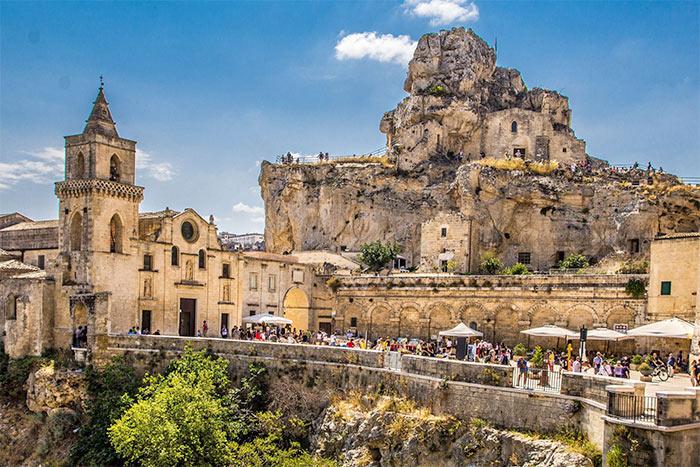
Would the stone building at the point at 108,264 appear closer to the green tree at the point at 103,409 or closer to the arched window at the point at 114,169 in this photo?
the arched window at the point at 114,169

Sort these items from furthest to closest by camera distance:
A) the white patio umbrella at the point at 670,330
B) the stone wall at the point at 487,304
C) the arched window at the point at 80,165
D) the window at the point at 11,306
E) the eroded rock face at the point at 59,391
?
the stone wall at the point at 487,304
the arched window at the point at 80,165
the window at the point at 11,306
the eroded rock face at the point at 59,391
the white patio umbrella at the point at 670,330

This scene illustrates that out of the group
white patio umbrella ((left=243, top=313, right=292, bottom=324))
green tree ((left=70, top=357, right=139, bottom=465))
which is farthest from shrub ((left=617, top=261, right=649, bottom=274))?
green tree ((left=70, top=357, right=139, bottom=465))

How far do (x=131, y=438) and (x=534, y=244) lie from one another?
1374 inches

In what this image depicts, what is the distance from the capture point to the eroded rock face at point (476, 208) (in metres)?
44.5

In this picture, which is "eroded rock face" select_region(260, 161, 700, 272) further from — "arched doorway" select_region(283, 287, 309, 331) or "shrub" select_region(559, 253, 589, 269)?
"arched doorway" select_region(283, 287, 309, 331)

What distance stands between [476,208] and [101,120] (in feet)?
90.8

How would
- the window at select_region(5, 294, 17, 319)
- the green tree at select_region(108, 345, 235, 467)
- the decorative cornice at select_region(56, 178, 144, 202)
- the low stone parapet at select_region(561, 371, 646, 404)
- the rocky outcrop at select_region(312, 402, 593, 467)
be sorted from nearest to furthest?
the low stone parapet at select_region(561, 371, 646, 404), the rocky outcrop at select_region(312, 402, 593, 467), the green tree at select_region(108, 345, 235, 467), the decorative cornice at select_region(56, 178, 144, 202), the window at select_region(5, 294, 17, 319)

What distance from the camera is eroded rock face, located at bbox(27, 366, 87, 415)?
30.1 m

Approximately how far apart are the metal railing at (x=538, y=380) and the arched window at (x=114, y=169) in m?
23.5

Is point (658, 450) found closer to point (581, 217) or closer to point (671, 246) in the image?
point (671, 246)

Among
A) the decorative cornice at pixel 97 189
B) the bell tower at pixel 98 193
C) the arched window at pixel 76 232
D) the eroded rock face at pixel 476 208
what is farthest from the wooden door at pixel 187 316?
the eroded rock face at pixel 476 208

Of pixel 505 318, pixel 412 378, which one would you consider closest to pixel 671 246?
pixel 505 318

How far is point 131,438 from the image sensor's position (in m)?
24.5

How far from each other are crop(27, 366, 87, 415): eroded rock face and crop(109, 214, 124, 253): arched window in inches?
261
